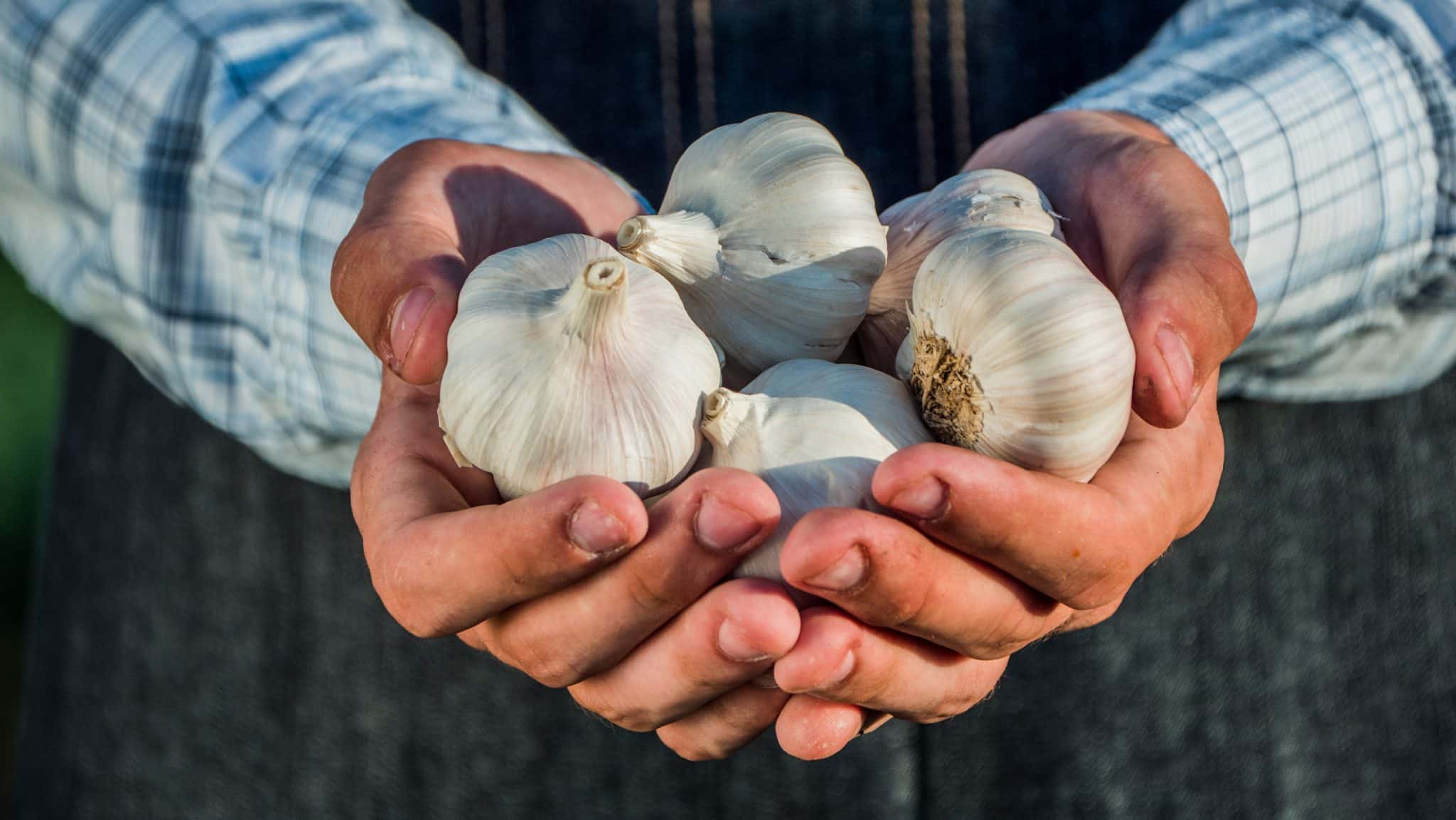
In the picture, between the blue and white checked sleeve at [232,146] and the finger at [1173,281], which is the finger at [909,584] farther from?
the blue and white checked sleeve at [232,146]

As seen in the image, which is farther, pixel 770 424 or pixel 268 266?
pixel 268 266

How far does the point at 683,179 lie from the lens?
724 millimetres

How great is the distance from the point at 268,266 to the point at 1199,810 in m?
1.05

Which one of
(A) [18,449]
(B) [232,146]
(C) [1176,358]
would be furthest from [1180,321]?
(A) [18,449]

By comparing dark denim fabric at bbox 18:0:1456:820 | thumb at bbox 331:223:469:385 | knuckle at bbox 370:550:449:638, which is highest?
thumb at bbox 331:223:469:385

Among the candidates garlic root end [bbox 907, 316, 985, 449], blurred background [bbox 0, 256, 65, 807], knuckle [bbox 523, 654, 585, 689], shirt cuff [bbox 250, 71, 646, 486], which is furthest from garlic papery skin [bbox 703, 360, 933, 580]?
blurred background [bbox 0, 256, 65, 807]

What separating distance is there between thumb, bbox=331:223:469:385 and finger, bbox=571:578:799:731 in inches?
8.1

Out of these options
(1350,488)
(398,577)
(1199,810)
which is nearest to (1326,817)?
(1199,810)

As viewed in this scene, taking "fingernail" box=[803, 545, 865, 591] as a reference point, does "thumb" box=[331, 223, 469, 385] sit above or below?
above

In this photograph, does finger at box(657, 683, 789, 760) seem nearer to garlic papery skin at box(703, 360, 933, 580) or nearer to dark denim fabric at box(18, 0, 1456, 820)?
garlic papery skin at box(703, 360, 933, 580)

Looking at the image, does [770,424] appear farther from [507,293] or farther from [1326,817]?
[1326,817]

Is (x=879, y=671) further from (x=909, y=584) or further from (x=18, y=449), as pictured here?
(x=18, y=449)

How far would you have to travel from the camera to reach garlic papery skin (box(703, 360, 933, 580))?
0.58 m

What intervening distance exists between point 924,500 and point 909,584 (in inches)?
1.8
